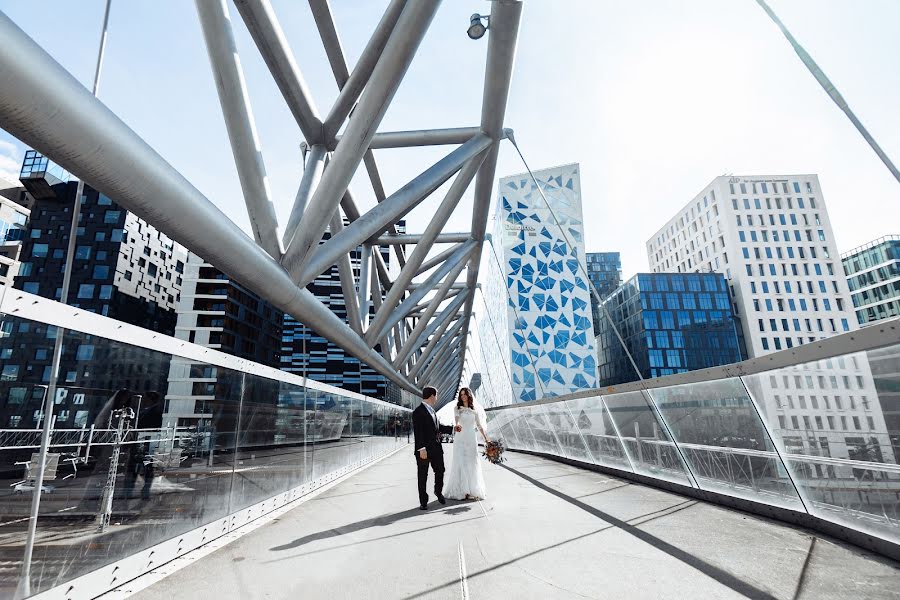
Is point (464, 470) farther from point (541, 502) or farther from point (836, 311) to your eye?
point (836, 311)

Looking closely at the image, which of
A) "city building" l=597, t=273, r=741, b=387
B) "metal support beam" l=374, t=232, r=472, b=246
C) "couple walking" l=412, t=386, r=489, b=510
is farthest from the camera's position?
"city building" l=597, t=273, r=741, b=387

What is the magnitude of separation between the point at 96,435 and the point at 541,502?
19.0 ft

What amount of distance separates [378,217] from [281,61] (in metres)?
2.43

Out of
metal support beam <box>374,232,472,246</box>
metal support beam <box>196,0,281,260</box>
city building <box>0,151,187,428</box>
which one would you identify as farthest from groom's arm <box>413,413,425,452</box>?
city building <box>0,151,187,428</box>

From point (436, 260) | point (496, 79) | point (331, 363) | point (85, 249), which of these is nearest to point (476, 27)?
point (496, 79)

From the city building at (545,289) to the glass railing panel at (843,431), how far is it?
4643 centimetres

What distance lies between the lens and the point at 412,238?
620 inches

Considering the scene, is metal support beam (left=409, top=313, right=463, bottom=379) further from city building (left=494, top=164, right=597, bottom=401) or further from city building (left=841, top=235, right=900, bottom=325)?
city building (left=841, top=235, right=900, bottom=325)

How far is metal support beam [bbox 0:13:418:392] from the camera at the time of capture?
2.37 metres

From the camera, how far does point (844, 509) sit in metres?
4.80

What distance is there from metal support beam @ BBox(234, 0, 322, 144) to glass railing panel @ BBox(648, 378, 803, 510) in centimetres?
658

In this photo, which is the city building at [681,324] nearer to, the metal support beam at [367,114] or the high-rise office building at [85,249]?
the high-rise office building at [85,249]

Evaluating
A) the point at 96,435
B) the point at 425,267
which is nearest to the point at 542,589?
the point at 96,435

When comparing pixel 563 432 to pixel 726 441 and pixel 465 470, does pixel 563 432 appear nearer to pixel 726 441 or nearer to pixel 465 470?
pixel 465 470
